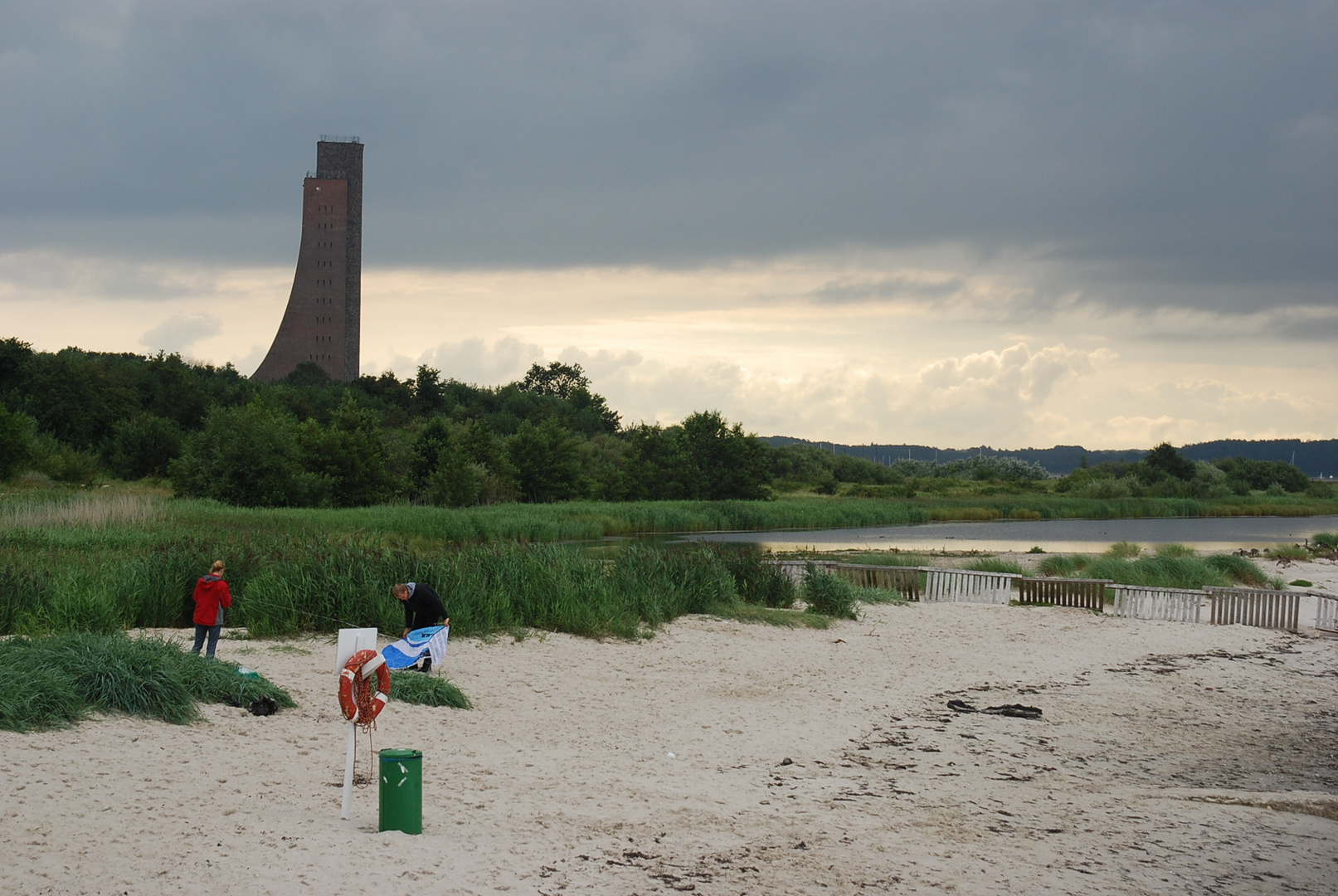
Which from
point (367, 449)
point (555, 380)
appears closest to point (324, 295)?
point (555, 380)

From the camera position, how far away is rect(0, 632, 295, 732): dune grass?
7758mm

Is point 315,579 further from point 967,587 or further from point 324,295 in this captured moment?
point 324,295

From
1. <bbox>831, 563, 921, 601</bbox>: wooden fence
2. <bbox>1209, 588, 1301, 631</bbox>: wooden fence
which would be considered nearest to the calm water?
<bbox>831, 563, 921, 601</bbox>: wooden fence

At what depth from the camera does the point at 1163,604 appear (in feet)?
64.8

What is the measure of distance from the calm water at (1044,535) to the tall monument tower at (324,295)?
71726 millimetres

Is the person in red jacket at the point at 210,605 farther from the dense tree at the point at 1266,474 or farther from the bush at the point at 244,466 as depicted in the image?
the dense tree at the point at 1266,474

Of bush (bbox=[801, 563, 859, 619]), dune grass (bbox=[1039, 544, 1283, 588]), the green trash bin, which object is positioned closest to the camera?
the green trash bin

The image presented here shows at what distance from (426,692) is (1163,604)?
15.4m

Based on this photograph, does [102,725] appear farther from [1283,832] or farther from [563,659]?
[1283,832]

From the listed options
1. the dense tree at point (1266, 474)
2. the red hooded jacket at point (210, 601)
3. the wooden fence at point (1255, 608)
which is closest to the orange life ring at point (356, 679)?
the red hooded jacket at point (210, 601)

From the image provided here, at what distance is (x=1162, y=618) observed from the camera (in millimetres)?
19609

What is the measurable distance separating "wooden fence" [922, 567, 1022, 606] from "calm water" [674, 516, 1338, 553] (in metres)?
15.3

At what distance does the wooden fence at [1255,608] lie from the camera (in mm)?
19219

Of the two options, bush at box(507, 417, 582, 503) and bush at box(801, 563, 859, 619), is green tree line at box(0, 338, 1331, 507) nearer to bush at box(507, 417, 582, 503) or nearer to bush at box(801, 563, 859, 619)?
bush at box(507, 417, 582, 503)
